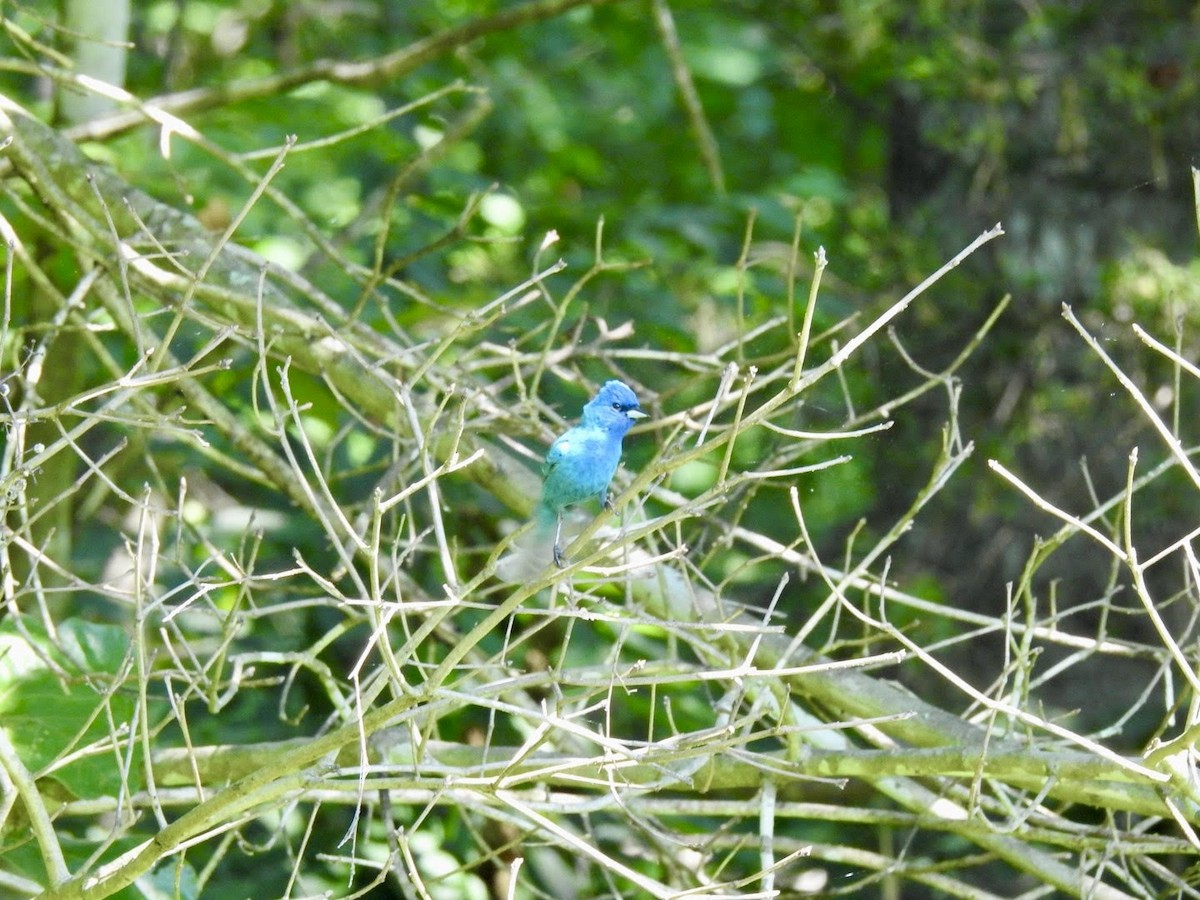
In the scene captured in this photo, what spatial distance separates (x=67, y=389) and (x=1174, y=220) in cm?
418

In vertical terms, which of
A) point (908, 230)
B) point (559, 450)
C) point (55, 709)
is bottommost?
point (908, 230)

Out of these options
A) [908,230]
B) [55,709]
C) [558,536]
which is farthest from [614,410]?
[908,230]

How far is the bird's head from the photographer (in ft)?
10.5

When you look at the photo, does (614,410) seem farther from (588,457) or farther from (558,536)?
(558,536)

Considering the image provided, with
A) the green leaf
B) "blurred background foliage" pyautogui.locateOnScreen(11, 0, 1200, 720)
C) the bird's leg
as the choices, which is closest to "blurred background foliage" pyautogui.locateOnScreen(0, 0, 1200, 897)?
"blurred background foliage" pyautogui.locateOnScreen(11, 0, 1200, 720)

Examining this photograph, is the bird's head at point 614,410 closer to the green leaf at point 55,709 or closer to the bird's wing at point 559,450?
the bird's wing at point 559,450

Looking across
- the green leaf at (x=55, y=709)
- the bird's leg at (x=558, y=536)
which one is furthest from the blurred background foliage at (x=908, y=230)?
the green leaf at (x=55, y=709)

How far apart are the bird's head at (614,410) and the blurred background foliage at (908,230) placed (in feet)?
4.16

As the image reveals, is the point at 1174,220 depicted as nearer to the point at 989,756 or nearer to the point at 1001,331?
the point at 1001,331

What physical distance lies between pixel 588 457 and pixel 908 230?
3.48m

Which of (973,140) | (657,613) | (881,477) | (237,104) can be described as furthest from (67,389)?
(973,140)

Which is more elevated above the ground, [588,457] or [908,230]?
[588,457]

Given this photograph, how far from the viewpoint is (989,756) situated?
106 inches

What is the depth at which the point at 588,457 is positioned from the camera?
3113 millimetres
